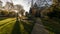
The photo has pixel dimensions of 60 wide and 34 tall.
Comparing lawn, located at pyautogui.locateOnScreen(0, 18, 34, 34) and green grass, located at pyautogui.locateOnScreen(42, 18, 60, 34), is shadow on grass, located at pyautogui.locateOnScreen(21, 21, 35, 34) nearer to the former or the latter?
lawn, located at pyautogui.locateOnScreen(0, 18, 34, 34)

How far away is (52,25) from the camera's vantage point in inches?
118

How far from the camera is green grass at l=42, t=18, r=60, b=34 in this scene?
9.68ft

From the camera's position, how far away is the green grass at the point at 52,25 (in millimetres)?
2951

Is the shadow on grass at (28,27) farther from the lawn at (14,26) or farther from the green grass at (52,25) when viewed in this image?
the green grass at (52,25)

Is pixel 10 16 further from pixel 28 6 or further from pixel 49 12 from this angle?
pixel 49 12

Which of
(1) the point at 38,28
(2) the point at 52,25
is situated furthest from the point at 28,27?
(2) the point at 52,25

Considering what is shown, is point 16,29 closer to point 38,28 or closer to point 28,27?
point 28,27

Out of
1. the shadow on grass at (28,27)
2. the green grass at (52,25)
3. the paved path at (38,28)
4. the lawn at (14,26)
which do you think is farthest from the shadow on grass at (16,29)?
the green grass at (52,25)

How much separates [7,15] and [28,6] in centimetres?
48

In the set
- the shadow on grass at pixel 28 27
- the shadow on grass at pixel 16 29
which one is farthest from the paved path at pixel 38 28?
the shadow on grass at pixel 16 29

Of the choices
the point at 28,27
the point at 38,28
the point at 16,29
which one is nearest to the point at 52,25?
the point at 38,28

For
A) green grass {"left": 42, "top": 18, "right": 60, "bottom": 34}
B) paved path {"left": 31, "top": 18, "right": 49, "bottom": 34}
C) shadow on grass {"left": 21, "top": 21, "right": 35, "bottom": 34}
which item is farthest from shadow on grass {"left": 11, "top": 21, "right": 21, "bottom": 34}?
green grass {"left": 42, "top": 18, "right": 60, "bottom": 34}

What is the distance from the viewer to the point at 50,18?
3.04 m

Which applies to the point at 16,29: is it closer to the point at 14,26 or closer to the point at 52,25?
the point at 14,26
